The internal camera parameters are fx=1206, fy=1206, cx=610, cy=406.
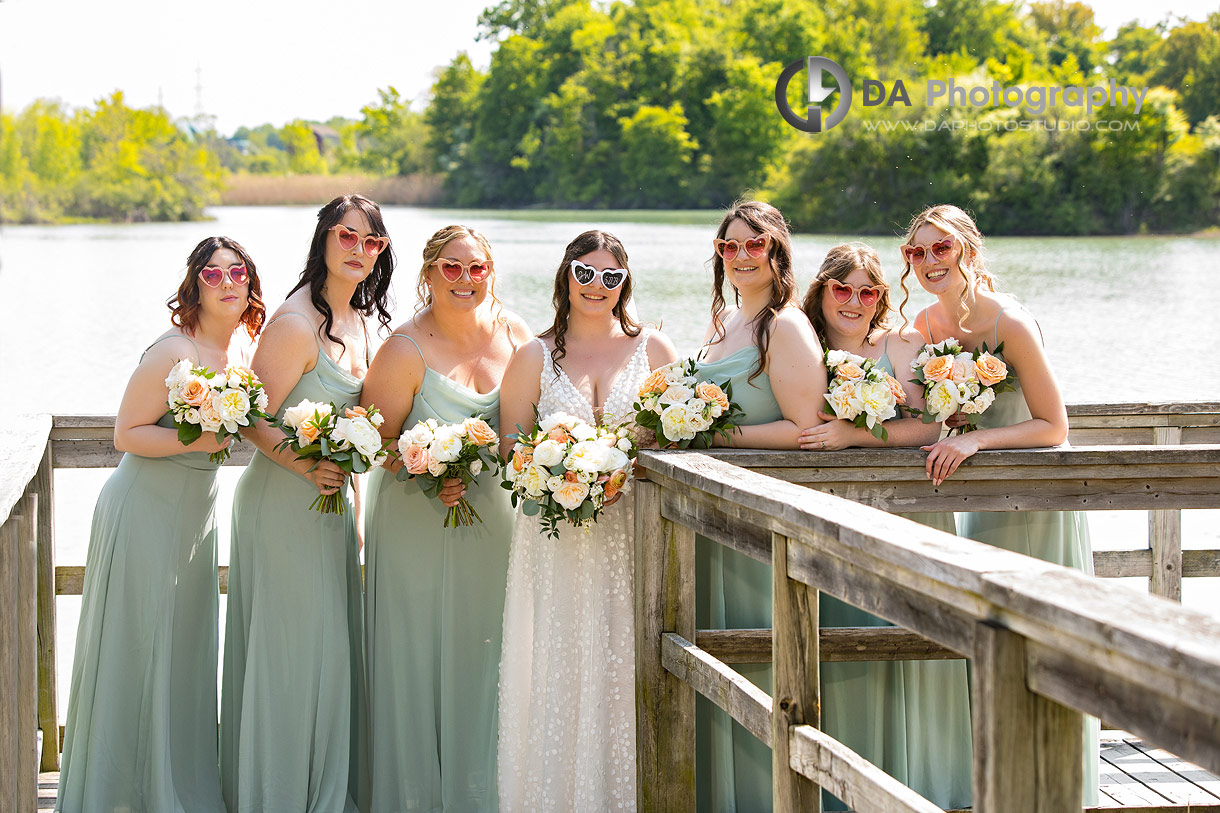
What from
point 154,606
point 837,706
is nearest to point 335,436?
point 154,606

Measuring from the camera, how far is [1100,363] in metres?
22.4

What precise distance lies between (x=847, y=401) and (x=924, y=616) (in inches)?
61.5

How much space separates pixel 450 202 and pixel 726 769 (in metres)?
50.6

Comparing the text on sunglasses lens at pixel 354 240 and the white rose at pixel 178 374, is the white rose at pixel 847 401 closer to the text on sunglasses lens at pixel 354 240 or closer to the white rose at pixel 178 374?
the text on sunglasses lens at pixel 354 240

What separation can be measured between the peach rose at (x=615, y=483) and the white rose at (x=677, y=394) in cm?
26

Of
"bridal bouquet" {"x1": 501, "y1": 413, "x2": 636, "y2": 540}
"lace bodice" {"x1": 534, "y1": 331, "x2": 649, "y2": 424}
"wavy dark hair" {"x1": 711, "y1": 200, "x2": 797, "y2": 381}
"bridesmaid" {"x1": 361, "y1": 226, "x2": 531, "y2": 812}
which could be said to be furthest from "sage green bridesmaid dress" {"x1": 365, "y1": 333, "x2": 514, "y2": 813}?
→ "wavy dark hair" {"x1": 711, "y1": 200, "x2": 797, "y2": 381}

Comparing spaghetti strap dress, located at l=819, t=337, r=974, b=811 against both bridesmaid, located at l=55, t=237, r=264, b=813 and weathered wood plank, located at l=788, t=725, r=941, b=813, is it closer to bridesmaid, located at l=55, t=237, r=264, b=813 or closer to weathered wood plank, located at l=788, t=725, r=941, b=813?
weathered wood plank, located at l=788, t=725, r=941, b=813

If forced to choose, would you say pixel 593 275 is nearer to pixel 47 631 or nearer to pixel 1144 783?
pixel 47 631

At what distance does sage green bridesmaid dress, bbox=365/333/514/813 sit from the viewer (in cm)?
409

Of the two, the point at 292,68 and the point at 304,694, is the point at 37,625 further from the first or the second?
the point at 292,68

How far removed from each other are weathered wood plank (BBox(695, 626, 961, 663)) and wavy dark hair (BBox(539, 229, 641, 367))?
106 cm

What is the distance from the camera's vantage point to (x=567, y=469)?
Answer: 3629 millimetres

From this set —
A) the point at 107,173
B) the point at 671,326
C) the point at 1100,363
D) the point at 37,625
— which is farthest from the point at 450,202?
the point at 37,625

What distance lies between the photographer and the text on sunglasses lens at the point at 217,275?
402cm
